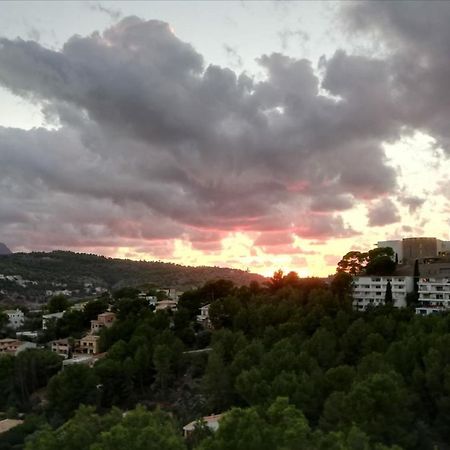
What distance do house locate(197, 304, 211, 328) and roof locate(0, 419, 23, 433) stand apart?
26465 millimetres

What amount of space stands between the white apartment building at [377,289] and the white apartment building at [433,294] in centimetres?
201

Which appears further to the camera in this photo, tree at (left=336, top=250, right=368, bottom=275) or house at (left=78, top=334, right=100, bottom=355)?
tree at (left=336, top=250, right=368, bottom=275)

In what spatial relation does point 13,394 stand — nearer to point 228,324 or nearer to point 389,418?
point 228,324

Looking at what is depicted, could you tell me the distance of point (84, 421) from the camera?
2859cm

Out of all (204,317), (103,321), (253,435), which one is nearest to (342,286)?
(204,317)

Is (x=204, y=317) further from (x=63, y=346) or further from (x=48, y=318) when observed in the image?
(x=48, y=318)

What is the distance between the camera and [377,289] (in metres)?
68.1

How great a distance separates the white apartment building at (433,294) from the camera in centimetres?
6247

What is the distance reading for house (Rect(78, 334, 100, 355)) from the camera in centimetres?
6700

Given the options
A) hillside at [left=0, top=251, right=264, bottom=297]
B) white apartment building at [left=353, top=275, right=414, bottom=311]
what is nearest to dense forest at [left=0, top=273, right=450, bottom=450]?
white apartment building at [left=353, top=275, right=414, bottom=311]

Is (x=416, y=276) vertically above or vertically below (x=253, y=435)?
above

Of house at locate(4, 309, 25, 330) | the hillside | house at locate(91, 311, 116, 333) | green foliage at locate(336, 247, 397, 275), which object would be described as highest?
green foliage at locate(336, 247, 397, 275)

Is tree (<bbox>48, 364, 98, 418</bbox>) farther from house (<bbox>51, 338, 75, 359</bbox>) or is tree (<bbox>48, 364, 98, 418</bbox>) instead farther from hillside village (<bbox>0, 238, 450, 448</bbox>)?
house (<bbox>51, 338, 75, 359</bbox>)

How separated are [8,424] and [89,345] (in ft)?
83.0
